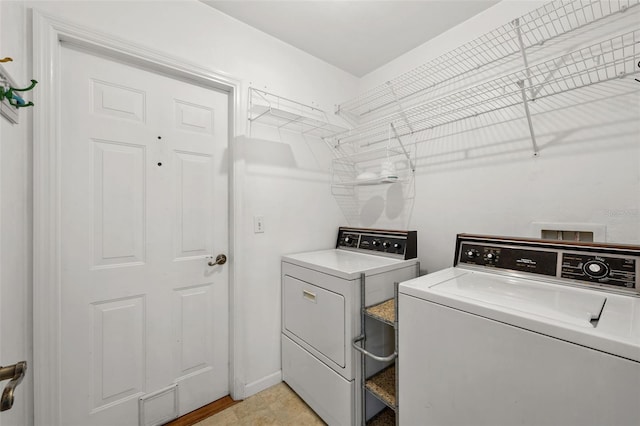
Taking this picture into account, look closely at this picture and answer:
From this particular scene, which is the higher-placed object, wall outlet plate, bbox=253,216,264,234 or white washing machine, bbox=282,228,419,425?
wall outlet plate, bbox=253,216,264,234

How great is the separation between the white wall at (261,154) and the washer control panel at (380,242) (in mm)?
164

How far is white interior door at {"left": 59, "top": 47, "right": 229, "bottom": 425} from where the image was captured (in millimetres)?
1323

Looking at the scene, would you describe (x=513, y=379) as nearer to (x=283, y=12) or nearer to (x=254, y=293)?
(x=254, y=293)

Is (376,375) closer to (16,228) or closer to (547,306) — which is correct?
(547,306)

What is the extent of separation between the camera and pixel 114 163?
1412mm

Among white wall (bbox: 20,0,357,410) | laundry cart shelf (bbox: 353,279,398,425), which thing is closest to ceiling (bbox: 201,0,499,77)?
white wall (bbox: 20,0,357,410)

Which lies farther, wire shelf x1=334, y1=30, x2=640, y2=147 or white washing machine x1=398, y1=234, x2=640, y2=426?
wire shelf x1=334, y1=30, x2=640, y2=147

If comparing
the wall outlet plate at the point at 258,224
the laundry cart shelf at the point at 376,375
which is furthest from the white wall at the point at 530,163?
the wall outlet plate at the point at 258,224

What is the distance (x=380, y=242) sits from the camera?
1.94m

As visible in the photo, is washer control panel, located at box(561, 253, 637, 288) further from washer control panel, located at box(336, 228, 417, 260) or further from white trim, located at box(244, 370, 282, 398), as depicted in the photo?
white trim, located at box(244, 370, 282, 398)

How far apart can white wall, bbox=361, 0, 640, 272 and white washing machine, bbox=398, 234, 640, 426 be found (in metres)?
0.29

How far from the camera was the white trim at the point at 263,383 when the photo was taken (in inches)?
70.7

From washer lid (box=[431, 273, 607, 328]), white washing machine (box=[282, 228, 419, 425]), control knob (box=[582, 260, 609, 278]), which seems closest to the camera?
washer lid (box=[431, 273, 607, 328])

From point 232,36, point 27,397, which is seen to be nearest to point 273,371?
point 27,397
